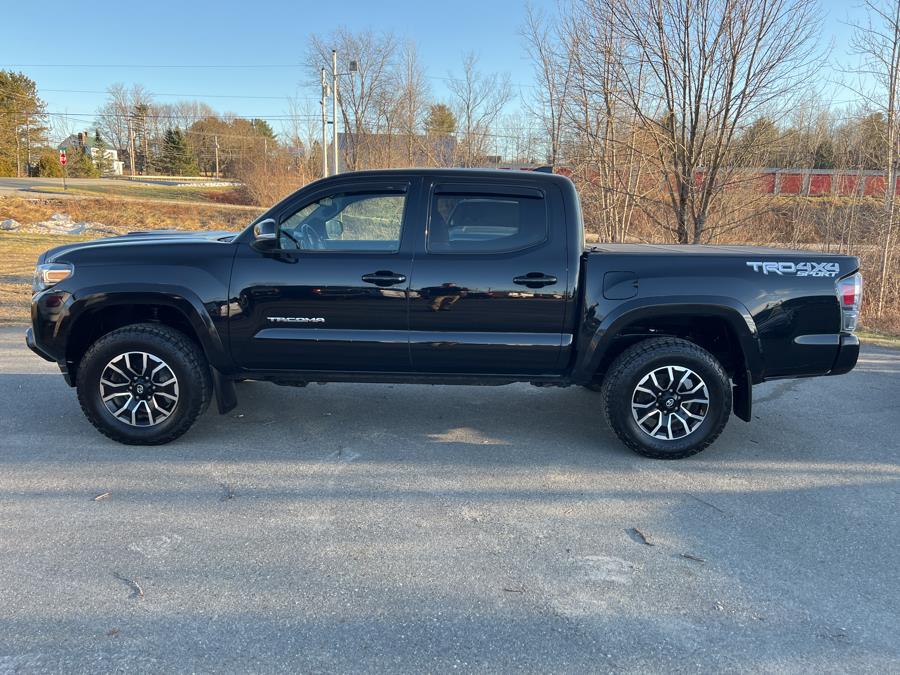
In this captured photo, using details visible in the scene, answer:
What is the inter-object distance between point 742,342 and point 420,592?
2.85 meters

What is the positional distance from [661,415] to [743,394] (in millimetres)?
663

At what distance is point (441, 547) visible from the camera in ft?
10.5

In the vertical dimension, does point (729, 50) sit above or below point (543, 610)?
above

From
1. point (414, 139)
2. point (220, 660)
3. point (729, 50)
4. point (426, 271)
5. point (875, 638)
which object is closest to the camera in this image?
point (220, 660)

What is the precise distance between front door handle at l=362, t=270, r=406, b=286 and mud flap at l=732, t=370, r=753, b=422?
252cm

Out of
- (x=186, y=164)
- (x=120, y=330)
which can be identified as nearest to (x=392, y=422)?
(x=120, y=330)

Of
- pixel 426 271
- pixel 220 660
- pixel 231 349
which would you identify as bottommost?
pixel 220 660

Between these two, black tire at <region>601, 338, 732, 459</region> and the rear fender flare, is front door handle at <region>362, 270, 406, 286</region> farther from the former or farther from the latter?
black tire at <region>601, 338, 732, 459</region>

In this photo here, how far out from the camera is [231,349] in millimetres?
4477

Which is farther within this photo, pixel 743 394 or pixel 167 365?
pixel 743 394

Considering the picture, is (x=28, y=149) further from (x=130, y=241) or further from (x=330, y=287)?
(x=330, y=287)

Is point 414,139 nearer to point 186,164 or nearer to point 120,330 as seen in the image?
point 120,330

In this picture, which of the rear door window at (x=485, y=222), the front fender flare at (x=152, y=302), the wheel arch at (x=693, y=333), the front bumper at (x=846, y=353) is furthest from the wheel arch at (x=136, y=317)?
the front bumper at (x=846, y=353)

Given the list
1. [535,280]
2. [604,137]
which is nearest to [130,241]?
[535,280]
